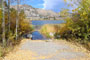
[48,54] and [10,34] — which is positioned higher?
[10,34]

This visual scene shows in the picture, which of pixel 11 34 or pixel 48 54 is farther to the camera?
pixel 11 34

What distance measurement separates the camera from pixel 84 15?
8047 mm

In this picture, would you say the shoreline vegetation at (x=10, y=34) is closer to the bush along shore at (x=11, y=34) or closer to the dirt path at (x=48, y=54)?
the bush along shore at (x=11, y=34)

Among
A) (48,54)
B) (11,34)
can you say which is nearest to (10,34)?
(11,34)

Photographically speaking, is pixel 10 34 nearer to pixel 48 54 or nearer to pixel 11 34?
pixel 11 34

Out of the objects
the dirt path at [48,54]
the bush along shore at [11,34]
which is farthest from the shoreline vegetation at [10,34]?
the dirt path at [48,54]

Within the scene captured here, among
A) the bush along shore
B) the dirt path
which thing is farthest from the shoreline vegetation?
the dirt path

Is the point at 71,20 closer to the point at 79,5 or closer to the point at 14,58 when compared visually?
the point at 79,5

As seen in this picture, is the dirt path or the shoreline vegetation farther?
the shoreline vegetation

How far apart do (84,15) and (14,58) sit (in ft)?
17.1

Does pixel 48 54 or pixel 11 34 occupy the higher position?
pixel 11 34

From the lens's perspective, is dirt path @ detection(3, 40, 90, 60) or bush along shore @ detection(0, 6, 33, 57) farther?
bush along shore @ detection(0, 6, 33, 57)

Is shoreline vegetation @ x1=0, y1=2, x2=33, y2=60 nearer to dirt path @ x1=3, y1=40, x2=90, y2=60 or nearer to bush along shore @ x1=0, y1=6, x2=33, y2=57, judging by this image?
bush along shore @ x1=0, y1=6, x2=33, y2=57

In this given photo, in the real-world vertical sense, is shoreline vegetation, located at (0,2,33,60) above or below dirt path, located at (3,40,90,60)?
above
